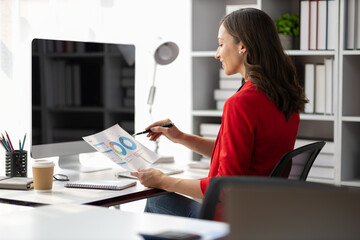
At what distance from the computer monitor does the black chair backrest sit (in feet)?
3.49

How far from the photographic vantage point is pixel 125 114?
2.77 meters

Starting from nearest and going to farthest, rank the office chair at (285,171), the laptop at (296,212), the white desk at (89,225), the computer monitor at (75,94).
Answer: the laptop at (296,212) < the white desk at (89,225) < the office chair at (285,171) < the computer monitor at (75,94)

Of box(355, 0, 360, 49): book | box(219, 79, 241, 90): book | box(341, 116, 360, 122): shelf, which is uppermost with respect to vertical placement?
box(355, 0, 360, 49): book

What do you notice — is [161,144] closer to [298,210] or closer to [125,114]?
[125,114]

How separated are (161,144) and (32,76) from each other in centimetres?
169

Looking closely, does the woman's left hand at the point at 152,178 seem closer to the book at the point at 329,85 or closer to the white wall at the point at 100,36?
the white wall at the point at 100,36

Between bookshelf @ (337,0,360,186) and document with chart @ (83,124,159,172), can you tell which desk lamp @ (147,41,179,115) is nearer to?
document with chart @ (83,124,159,172)

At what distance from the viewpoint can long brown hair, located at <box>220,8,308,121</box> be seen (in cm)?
208

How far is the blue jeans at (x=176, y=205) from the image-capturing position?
91.4 inches

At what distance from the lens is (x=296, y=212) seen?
1057 millimetres

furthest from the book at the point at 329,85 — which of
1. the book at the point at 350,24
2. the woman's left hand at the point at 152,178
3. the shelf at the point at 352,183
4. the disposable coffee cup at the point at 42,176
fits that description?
the disposable coffee cup at the point at 42,176

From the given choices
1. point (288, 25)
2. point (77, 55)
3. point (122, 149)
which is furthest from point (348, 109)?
point (77, 55)

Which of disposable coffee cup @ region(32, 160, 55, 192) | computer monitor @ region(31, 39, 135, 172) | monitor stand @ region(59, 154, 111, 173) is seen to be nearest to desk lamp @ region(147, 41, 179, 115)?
computer monitor @ region(31, 39, 135, 172)

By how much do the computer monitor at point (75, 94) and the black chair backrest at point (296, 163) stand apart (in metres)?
1.06
